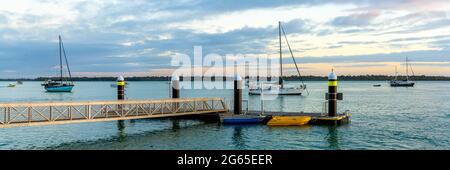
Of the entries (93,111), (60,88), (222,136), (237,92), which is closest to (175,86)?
(237,92)

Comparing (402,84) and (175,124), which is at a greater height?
(402,84)

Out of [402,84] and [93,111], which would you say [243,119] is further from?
[402,84]

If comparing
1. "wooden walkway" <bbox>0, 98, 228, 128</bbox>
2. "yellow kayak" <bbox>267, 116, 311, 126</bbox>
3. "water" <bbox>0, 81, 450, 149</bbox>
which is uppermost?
"wooden walkway" <bbox>0, 98, 228, 128</bbox>

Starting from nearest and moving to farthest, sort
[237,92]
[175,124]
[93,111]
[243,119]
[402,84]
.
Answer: [243,119]
[93,111]
[237,92]
[175,124]
[402,84]

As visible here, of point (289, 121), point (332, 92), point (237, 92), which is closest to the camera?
point (332, 92)

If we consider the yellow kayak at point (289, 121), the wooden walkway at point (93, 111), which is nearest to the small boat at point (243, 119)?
the yellow kayak at point (289, 121)

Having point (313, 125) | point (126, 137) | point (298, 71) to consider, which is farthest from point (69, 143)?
point (298, 71)

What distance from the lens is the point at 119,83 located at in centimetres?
3869

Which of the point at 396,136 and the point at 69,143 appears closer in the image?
the point at 69,143

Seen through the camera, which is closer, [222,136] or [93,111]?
[222,136]

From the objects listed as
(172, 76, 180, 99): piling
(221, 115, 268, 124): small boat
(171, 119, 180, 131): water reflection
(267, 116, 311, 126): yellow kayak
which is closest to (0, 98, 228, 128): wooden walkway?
(171, 119, 180, 131): water reflection

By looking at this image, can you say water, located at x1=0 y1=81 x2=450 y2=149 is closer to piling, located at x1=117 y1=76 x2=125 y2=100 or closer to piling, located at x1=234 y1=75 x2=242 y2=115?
piling, located at x1=234 y1=75 x2=242 y2=115
